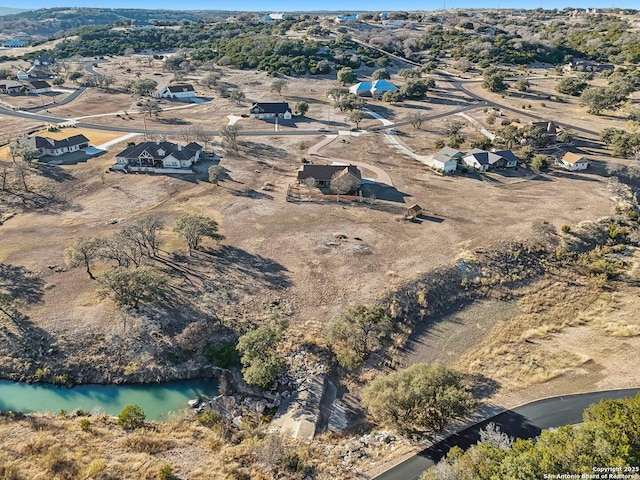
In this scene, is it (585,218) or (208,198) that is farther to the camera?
(208,198)

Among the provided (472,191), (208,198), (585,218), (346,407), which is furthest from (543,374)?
(208,198)

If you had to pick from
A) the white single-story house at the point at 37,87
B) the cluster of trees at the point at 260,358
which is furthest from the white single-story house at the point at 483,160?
the white single-story house at the point at 37,87

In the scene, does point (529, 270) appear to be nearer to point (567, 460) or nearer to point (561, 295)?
point (561, 295)

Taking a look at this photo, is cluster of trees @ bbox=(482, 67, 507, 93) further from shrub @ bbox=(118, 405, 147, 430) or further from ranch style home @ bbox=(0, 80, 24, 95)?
ranch style home @ bbox=(0, 80, 24, 95)

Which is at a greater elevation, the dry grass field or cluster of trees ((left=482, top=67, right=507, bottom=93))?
cluster of trees ((left=482, top=67, right=507, bottom=93))

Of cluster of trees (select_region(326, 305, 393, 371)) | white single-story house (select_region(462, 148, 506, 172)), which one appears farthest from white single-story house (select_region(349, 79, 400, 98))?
cluster of trees (select_region(326, 305, 393, 371))

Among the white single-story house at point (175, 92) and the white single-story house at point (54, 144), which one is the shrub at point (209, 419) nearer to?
the white single-story house at point (54, 144)
